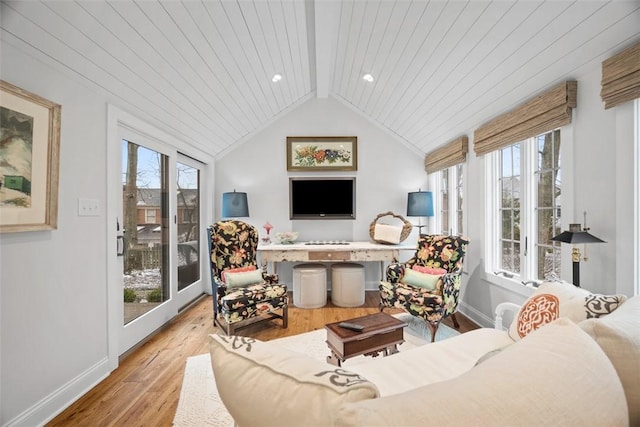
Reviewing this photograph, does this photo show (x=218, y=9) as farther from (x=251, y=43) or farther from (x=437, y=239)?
(x=437, y=239)

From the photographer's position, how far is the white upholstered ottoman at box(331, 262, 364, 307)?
3.58 m

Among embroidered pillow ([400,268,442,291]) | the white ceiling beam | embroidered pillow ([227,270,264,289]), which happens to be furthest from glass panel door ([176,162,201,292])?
embroidered pillow ([400,268,442,291])

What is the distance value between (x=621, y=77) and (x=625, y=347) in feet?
5.22

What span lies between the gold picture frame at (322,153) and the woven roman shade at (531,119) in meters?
1.80

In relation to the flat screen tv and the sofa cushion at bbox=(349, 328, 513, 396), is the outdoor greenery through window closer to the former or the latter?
the sofa cushion at bbox=(349, 328, 513, 396)

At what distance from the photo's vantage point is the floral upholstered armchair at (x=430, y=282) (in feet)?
8.33

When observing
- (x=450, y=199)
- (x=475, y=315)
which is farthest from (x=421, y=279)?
(x=450, y=199)

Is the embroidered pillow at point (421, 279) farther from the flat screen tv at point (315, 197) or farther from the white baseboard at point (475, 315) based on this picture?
the flat screen tv at point (315, 197)

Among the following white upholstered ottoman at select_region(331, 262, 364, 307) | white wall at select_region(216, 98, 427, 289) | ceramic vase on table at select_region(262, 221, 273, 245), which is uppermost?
white wall at select_region(216, 98, 427, 289)

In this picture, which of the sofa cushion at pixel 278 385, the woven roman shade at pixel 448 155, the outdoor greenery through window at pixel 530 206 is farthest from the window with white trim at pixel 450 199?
Answer: the sofa cushion at pixel 278 385

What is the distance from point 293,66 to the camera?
3.17 m

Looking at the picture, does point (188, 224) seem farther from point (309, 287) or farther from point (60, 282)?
point (60, 282)

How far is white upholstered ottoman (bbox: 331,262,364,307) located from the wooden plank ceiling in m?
2.05

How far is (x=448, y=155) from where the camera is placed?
11.2 ft
